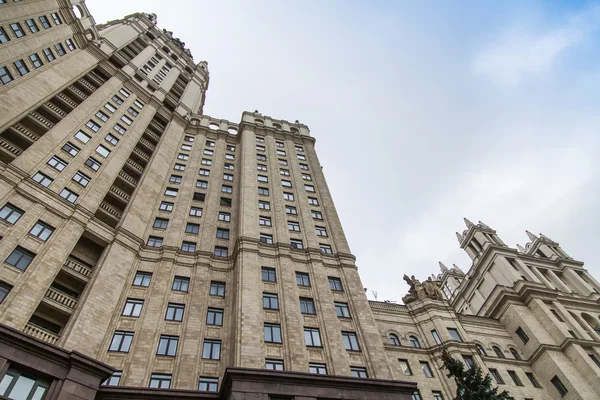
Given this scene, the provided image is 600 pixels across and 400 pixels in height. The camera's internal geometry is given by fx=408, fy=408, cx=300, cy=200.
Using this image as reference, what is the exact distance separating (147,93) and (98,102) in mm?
10869

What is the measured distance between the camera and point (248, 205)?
40312 millimetres

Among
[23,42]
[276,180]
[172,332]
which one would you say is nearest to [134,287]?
[172,332]

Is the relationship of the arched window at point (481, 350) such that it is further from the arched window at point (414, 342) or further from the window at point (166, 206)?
the window at point (166, 206)

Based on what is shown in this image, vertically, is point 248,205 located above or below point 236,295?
above

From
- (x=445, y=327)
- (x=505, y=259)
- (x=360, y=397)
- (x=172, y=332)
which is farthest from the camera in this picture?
(x=505, y=259)

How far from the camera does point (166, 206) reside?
39.8m

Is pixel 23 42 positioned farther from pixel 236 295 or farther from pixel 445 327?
pixel 445 327

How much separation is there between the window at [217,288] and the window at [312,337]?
7.54 m

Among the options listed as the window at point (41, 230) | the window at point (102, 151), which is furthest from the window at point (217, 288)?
the window at point (102, 151)

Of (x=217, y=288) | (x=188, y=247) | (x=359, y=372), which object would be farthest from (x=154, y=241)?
(x=359, y=372)

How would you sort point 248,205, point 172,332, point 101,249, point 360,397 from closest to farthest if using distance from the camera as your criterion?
point 360,397
point 172,332
point 101,249
point 248,205

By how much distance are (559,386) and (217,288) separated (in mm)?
30057

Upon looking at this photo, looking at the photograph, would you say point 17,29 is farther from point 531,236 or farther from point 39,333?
point 531,236

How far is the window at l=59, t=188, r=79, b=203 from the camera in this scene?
31.8 metres
